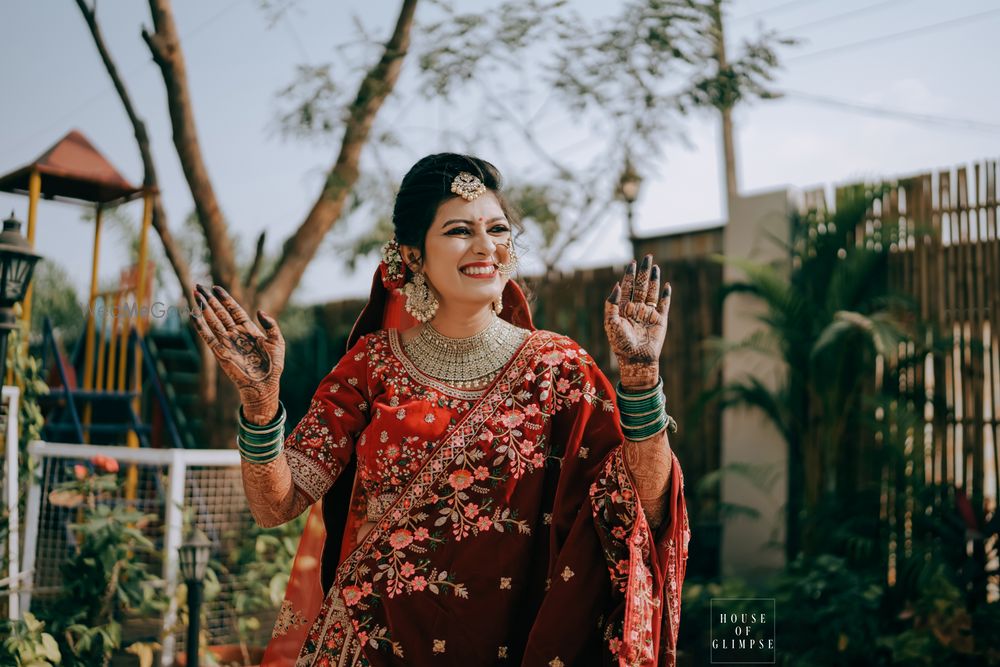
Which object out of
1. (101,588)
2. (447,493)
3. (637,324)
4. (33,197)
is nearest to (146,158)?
(33,197)

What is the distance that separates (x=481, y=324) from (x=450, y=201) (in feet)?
0.93

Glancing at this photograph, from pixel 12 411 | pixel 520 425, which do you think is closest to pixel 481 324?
pixel 520 425

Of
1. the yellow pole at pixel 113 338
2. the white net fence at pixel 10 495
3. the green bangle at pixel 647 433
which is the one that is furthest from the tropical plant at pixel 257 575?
the green bangle at pixel 647 433

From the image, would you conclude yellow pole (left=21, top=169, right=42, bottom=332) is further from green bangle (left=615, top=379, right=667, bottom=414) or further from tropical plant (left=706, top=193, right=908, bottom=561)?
green bangle (left=615, top=379, right=667, bottom=414)

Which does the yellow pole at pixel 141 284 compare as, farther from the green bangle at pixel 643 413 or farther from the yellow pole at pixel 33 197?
the green bangle at pixel 643 413

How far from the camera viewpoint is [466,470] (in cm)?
190

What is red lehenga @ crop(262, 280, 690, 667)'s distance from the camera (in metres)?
1.75

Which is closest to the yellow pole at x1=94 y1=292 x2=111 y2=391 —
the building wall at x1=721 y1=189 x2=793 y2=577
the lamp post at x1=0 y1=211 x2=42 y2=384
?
the lamp post at x1=0 y1=211 x2=42 y2=384

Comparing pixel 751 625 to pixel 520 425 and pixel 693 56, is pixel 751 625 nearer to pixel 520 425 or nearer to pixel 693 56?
pixel 520 425

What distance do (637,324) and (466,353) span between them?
0.54m

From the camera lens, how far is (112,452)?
168 inches

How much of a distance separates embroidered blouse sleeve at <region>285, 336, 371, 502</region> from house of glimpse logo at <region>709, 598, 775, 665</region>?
2.46 meters

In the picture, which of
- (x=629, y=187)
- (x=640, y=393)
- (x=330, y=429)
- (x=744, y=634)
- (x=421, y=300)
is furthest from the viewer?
(x=629, y=187)

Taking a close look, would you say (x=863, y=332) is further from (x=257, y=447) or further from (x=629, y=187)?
(x=257, y=447)
